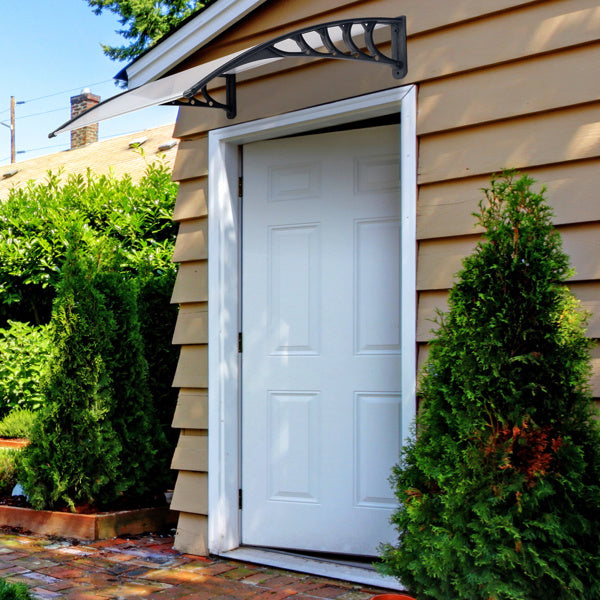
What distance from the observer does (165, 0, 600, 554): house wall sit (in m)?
2.88

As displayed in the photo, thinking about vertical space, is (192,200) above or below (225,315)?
above

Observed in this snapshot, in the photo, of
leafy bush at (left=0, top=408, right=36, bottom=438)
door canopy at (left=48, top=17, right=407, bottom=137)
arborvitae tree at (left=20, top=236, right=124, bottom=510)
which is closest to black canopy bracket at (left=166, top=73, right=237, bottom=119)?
door canopy at (left=48, top=17, right=407, bottom=137)

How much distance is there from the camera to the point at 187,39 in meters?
4.05

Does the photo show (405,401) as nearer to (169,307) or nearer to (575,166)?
(575,166)

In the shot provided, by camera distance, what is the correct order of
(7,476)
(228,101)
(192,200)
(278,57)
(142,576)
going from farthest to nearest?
1. (7,476)
2. (192,200)
3. (228,101)
4. (142,576)
5. (278,57)

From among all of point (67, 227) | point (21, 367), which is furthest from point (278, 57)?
point (21, 367)

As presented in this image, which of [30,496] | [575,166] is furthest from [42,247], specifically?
[575,166]

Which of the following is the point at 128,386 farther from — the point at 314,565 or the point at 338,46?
the point at 338,46

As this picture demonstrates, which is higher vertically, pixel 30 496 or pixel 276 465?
pixel 276 465

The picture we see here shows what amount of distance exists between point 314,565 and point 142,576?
83 centimetres

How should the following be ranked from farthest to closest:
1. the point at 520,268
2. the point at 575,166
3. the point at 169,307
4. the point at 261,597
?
1. the point at 169,307
2. the point at 261,597
3. the point at 575,166
4. the point at 520,268

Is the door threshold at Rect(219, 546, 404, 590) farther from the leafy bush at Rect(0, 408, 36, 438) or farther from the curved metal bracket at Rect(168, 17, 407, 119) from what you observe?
the leafy bush at Rect(0, 408, 36, 438)

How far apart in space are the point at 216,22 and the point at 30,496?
302cm

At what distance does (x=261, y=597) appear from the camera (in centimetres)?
325
